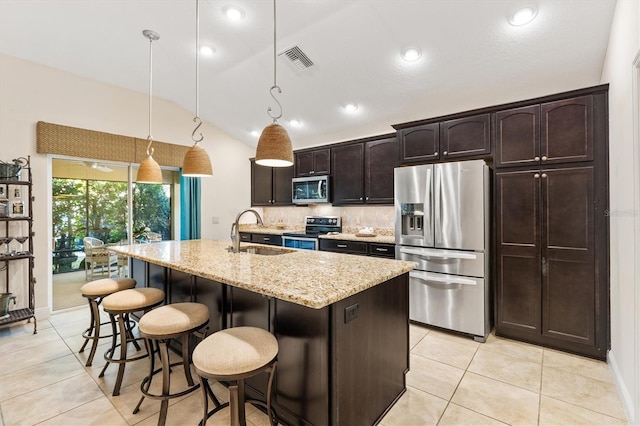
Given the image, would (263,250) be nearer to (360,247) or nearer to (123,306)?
(123,306)

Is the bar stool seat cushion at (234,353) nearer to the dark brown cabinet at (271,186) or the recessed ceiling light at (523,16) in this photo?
the recessed ceiling light at (523,16)

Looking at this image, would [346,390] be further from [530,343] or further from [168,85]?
[168,85]

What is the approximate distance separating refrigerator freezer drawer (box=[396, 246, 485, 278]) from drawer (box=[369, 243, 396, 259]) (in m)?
0.19

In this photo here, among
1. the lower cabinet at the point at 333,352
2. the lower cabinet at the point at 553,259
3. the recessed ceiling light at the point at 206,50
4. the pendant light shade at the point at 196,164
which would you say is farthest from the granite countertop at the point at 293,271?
the recessed ceiling light at the point at 206,50

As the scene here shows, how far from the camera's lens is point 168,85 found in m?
4.35

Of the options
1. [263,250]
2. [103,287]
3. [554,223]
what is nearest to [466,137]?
[554,223]

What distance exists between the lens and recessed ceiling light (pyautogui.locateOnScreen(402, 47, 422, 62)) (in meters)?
3.00

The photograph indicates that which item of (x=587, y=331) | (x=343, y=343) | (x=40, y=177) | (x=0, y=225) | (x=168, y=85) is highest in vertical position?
(x=168, y=85)

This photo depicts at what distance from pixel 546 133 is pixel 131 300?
12.9ft

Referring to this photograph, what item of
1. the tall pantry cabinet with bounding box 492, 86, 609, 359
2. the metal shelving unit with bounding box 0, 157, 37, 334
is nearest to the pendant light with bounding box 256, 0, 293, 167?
the tall pantry cabinet with bounding box 492, 86, 609, 359

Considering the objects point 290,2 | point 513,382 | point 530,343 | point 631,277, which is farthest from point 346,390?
point 290,2

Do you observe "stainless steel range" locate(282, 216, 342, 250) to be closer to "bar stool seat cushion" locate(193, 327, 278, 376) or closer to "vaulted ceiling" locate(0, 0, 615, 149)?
"vaulted ceiling" locate(0, 0, 615, 149)

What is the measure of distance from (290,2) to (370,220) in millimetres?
3098

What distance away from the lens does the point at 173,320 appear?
6.06ft
